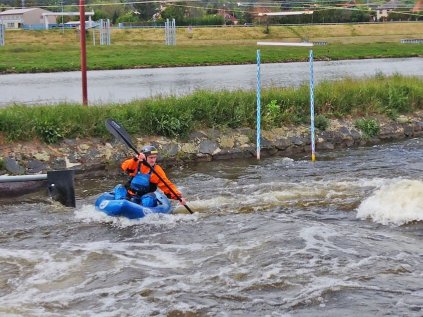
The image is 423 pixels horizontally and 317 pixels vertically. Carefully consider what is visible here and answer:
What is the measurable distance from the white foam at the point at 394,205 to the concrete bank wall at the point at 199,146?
4.17 meters

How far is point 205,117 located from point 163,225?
5.37 metres

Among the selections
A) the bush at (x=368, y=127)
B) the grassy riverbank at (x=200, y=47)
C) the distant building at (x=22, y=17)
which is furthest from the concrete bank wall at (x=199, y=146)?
the distant building at (x=22, y=17)

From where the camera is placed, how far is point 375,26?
209ft

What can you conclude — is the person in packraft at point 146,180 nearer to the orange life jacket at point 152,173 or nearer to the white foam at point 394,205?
the orange life jacket at point 152,173

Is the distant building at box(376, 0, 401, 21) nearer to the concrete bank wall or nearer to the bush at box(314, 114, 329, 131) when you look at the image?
the concrete bank wall

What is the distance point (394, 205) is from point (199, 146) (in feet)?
17.0

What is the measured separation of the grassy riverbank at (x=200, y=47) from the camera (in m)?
36.7

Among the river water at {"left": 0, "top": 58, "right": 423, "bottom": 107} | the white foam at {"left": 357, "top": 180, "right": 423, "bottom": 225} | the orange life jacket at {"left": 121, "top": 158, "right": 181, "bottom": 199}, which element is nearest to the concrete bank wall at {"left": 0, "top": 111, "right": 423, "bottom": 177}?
the orange life jacket at {"left": 121, "top": 158, "right": 181, "bottom": 199}

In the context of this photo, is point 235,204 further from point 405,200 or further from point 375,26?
point 375,26

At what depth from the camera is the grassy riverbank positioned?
1446 inches

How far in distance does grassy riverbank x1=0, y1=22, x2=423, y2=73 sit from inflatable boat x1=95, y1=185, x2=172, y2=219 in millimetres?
23419

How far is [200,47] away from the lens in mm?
48188

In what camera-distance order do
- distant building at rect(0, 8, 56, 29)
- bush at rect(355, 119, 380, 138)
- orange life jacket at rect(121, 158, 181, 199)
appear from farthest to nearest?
distant building at rect(0, 8, 56, 29)
bush at rect(355, 119, 380, 138)
orange life jacket at rect(121, 158, 181, 199)

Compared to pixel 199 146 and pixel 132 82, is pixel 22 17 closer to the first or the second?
pixel 132 82
